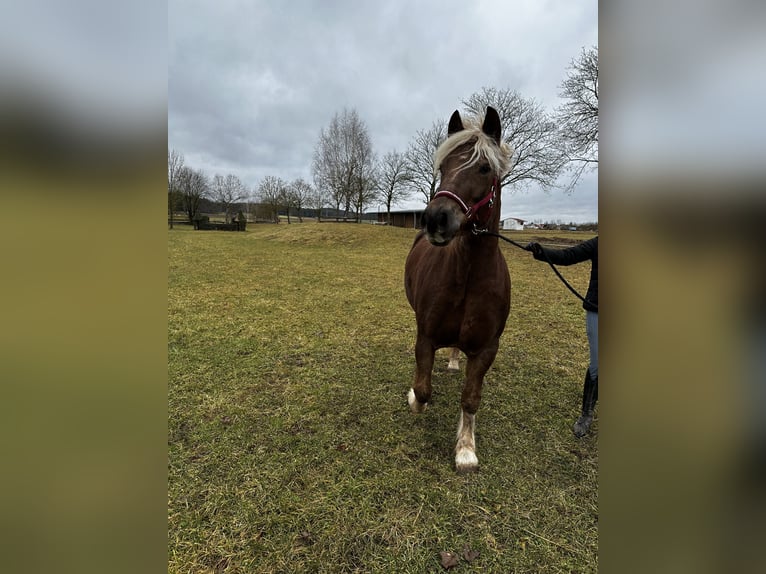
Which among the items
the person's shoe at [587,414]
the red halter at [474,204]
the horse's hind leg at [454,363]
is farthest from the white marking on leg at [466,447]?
the red halter at [474,204]

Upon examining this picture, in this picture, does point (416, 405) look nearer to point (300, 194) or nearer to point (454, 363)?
point (454, 363)

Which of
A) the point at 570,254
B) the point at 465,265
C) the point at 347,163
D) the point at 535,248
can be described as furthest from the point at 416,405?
the point at 347,163

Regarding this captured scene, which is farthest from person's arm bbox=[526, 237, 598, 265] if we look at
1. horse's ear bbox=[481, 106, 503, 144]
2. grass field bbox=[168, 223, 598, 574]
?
grass field bbox=[168, 223, 598, 574]

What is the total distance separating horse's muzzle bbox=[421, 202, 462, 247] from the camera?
202cm

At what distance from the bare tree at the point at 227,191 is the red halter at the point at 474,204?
4202cm

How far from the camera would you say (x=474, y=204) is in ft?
7.20

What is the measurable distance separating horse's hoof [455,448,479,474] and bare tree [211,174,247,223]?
41930 mm

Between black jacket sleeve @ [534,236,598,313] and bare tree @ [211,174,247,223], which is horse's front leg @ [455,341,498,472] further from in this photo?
bare tree @ [211,174,247,223]

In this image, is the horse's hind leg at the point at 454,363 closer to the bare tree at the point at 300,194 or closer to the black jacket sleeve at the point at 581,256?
the black jacket sleeve at the point at 581,256

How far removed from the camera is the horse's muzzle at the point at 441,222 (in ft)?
6.61

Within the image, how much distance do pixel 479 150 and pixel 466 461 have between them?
2395 millimetres
